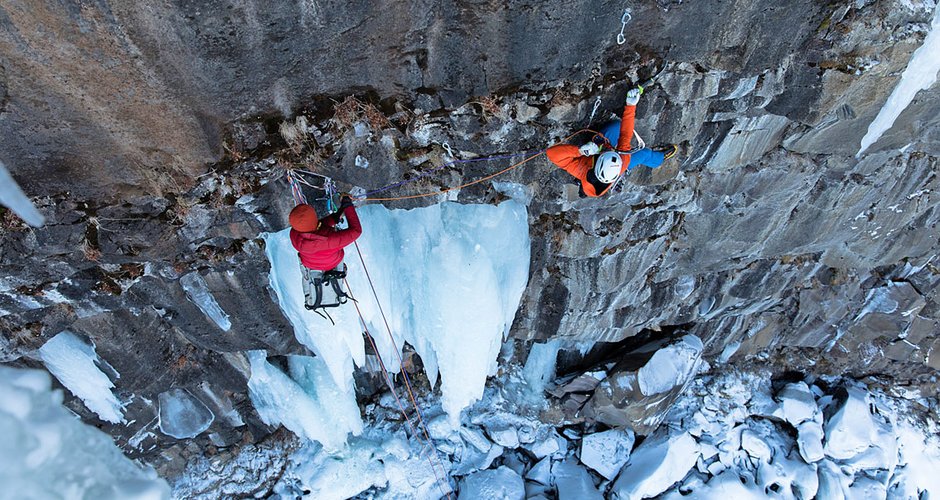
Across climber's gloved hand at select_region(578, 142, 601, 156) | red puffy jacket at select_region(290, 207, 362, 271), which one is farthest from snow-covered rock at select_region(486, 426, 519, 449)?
climber's gloved hand at select_region(578, 142, 601, 156)

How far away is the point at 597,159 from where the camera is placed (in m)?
3.75

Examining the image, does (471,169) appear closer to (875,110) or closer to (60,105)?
(60,105)

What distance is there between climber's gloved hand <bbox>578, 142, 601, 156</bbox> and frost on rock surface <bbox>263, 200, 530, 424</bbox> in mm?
1064

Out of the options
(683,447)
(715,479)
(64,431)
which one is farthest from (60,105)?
(715,479)

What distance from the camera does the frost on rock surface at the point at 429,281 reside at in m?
4.80

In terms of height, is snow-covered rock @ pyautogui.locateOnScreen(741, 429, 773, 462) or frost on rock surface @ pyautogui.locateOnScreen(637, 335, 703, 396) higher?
frost on rock surface @ pyautogui.locateOnScreen(637, 335, 703, 396)

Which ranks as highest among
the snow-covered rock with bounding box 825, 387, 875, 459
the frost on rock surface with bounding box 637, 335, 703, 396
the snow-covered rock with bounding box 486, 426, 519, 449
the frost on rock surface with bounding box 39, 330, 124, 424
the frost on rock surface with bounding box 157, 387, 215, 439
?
the frost on rock surface with bounding box 39, 330, 124, 424

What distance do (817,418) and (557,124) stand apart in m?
7.43

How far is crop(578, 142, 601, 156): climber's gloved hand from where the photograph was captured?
3826mm

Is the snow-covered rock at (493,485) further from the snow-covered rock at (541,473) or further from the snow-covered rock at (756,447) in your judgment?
the snow-covered rock at (756,447)

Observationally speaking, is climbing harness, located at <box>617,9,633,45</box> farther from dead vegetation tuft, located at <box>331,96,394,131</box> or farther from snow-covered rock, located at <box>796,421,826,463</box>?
snow-covered rock, located at <box>796,421,826,463</box>

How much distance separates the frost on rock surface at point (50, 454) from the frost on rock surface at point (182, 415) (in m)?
3.77

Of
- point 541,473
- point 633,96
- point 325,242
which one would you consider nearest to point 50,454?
point 325,242

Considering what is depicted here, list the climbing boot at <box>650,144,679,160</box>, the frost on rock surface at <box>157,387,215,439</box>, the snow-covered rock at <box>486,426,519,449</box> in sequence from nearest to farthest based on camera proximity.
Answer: the climbing boot at <box>650,144,679,160</box> < the frost on rock surface at <box>157,387,215,439</box> < the snow-covered rock at <box>486,426,519,449</box>
